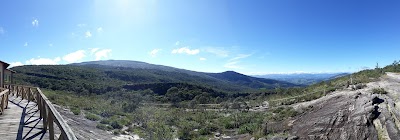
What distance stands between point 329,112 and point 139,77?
4980 inches

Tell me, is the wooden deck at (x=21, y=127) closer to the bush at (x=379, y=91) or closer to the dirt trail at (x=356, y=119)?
the dirt trail at (x=356, y=119)

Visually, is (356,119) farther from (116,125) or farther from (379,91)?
(116,125)

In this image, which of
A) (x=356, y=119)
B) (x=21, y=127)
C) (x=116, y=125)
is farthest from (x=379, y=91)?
(x=21, y=127)

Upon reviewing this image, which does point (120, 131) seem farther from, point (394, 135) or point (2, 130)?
point (394, 135)

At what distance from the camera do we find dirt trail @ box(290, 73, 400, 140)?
1201cm

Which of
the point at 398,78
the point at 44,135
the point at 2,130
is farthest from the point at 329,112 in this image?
the point at 2,130

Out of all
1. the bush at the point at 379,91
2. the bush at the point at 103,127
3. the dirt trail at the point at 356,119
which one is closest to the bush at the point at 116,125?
the bush at the point at 103,127

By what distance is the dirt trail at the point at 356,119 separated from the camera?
12.0m

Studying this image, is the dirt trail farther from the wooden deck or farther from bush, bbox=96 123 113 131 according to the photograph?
bush, bbox=96 123 113 131

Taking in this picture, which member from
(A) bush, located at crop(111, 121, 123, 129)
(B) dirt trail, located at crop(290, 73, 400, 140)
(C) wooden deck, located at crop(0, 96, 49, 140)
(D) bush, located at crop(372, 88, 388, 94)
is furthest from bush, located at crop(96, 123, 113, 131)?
(D) bush, located at crop(372, 88, 388, 94)

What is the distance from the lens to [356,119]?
1336 cm

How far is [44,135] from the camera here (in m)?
8.90

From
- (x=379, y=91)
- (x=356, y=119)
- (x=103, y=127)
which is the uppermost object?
(x=379, y=91)

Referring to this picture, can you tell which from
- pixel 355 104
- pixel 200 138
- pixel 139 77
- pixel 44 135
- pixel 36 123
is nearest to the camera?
pixel 44 135
